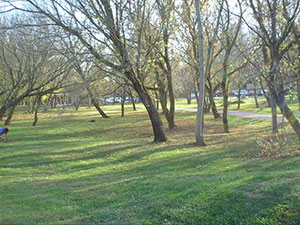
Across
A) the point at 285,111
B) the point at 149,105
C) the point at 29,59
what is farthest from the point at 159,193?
the point at 29,59

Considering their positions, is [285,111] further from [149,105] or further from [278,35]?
[149,105]

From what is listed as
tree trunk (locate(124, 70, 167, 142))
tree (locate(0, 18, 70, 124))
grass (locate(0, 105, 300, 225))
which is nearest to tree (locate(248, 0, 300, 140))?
grass (locate(0, 105, 300, 225))

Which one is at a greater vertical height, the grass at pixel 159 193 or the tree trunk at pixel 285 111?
the tree trunk at pixel 285 111

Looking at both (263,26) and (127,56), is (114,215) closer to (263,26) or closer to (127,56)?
(127,56)

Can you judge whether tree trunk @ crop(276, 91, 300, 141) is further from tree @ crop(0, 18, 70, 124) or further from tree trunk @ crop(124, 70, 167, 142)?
tree @ crop(0, 18, 70, 124)

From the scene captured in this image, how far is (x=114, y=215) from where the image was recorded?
495 cm

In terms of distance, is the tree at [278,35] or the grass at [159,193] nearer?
the grass at [159,193]

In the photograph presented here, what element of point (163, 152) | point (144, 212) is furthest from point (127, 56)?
point (144, 212)

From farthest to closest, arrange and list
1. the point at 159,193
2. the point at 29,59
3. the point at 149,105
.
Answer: the point at 29,59 → the point at 149,105 → the point at 159,193

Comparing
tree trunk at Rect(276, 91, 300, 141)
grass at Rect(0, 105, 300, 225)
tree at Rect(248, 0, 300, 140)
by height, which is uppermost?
tree at Rect(248, 0, 300, 140)

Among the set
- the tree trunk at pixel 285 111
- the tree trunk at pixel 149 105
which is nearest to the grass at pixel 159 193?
the tree trunk at pixel 285 111

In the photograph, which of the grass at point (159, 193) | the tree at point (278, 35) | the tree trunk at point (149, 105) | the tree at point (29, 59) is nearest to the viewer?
the grass at point (159, 193)

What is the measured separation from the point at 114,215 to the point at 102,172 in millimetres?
5027

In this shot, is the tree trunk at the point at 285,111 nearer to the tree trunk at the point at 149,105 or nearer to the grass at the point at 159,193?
the grass at the point at 159,193
